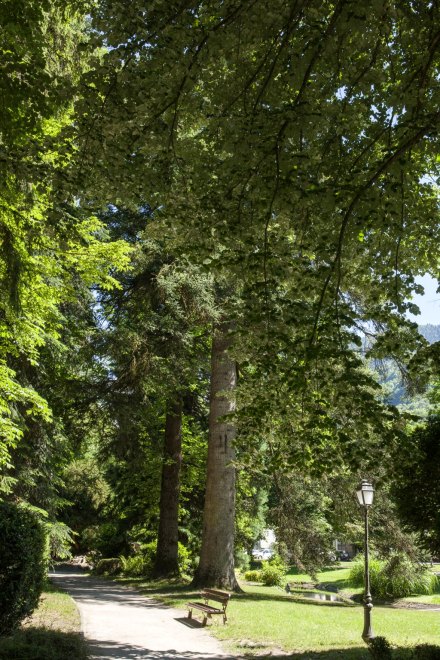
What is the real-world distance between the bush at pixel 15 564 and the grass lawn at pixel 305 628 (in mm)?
3147

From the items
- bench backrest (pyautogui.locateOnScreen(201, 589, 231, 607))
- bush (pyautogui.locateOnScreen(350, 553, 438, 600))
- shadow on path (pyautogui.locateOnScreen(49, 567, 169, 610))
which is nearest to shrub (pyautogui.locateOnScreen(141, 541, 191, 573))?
shadow on path (pyautogui.locateOnScreen(49, 567, 169, 610))

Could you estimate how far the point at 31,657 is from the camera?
602cm

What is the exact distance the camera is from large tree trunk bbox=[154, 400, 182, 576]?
60.8 feet

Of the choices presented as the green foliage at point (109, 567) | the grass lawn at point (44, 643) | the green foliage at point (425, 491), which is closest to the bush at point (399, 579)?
the green foliage at point (109, 567)

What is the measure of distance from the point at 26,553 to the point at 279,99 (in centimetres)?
664

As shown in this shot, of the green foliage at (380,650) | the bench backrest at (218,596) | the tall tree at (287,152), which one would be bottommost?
the green foliage at (380,650)

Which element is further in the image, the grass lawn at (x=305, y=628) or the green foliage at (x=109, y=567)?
the green foliage at (x=109, y=567)

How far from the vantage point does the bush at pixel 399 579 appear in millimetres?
17359

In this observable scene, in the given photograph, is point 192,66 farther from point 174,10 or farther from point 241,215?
point 241,215

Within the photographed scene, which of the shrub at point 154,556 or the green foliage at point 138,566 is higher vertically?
the shrub at point 154,556

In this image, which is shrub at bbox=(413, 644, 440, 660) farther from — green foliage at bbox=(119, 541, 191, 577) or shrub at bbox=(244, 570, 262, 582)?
shrub at bbox=(244, 570, 262, 582)

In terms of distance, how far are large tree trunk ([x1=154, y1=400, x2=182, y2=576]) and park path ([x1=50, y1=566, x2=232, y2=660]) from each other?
13.9ft

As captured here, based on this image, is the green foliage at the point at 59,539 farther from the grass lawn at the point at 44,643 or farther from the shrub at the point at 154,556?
the shrub at the point at 154,556

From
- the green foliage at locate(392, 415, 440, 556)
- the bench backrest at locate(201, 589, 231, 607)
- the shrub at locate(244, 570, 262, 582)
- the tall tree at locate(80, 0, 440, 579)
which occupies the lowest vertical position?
the shrub at locate(244, 570, 262, 582)
